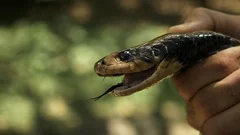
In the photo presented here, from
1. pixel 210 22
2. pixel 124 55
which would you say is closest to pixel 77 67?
pixel 210 22

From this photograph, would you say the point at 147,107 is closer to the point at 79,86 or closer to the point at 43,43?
the point at 79,86

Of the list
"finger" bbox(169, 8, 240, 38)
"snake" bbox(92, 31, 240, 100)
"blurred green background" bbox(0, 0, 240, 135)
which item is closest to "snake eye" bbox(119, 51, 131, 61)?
"snake" bbox(92, 31, 240, 100)

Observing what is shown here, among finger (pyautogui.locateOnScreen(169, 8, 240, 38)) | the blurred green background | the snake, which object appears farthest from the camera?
the blurred green background

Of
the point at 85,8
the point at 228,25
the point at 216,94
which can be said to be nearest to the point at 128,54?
the point at 216,94

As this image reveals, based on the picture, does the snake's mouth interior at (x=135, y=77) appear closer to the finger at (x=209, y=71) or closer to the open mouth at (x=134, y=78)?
the open mouth at (x=134, y=78)

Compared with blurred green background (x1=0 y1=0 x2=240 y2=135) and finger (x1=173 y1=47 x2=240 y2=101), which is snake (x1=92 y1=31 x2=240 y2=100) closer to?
finger (x1=173 y1=47 x2=240 y2=101)

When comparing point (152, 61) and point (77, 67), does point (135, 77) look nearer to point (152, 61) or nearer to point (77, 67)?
point (152, 61)
